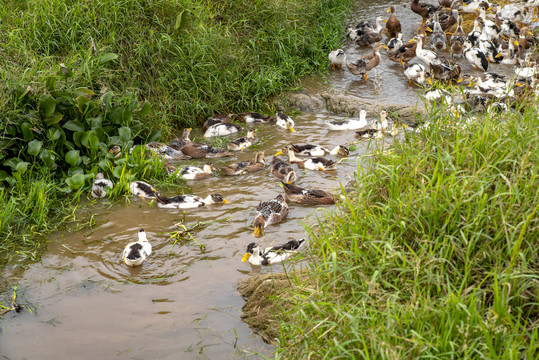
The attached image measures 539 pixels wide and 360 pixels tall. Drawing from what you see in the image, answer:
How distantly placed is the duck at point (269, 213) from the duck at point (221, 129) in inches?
96.9

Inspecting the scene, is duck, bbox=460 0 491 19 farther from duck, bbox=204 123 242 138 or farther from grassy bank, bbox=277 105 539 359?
grassy bank, bbox=277 105 539 359

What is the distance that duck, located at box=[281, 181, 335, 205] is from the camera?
6.23 m

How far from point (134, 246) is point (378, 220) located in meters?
2.41

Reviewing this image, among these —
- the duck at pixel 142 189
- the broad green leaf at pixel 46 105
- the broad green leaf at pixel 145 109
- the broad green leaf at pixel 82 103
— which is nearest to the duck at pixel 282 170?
the duck at pixel 142 189

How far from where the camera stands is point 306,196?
20.6ft

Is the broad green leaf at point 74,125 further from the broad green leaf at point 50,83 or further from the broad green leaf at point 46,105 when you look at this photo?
the broad green leaf at point 50,83

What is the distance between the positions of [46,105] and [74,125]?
0.39 m

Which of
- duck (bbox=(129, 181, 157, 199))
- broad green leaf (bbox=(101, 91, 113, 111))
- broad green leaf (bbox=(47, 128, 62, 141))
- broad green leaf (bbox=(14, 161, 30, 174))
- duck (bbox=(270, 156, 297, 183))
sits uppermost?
broad green leaf (bbox=(101, 91, 113, 111))

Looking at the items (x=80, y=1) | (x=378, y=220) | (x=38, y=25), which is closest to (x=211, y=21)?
(x=80, y=1)

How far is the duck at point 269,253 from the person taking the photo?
5.04 metres

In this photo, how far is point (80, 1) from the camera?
815cm

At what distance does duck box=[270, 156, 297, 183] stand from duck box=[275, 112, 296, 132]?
1.34 meters

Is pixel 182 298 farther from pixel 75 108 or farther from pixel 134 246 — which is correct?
pixel 75 108

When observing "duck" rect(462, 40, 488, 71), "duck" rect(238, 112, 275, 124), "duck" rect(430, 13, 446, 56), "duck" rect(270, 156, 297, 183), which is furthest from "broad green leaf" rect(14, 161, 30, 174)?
"duck" rect(430, 13, 446, 56)
